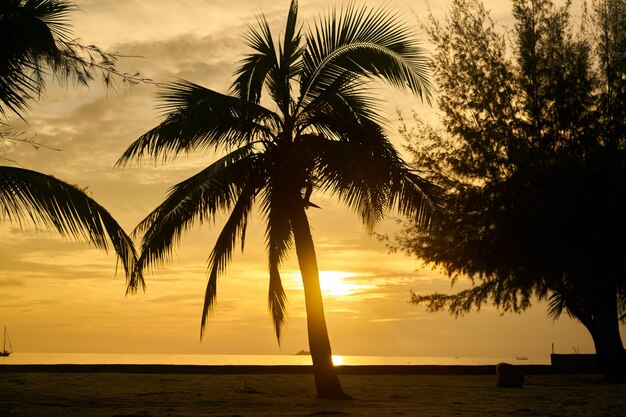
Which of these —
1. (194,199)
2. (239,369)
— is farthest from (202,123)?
(239,369)

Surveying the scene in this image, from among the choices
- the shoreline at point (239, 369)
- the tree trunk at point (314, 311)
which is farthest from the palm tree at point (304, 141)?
the shoreline at point (239, 369)

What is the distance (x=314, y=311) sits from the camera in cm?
1564

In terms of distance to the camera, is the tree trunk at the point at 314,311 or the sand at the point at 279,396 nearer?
the sand at the point at 279,396

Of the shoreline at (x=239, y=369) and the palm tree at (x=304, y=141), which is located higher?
the palm tree at (x=304, y=141)

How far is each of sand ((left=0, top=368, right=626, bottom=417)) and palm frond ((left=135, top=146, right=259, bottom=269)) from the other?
10.1 ft

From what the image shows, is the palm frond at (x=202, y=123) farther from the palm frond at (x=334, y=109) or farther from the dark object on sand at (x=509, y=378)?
the dark object on sand at (x=509, y=378)

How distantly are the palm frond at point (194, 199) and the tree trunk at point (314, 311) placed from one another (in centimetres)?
148

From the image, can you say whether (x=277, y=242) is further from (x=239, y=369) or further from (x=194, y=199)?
(x=239, y=369)

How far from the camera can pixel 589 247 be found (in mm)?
21078

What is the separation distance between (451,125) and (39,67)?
1570 cm

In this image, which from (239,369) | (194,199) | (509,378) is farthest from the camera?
(239,369)

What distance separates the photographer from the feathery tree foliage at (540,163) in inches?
819

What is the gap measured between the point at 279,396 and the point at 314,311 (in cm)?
252

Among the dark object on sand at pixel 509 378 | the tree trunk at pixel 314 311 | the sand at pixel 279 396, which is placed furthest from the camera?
the dark object on sand at pixel 509 378
